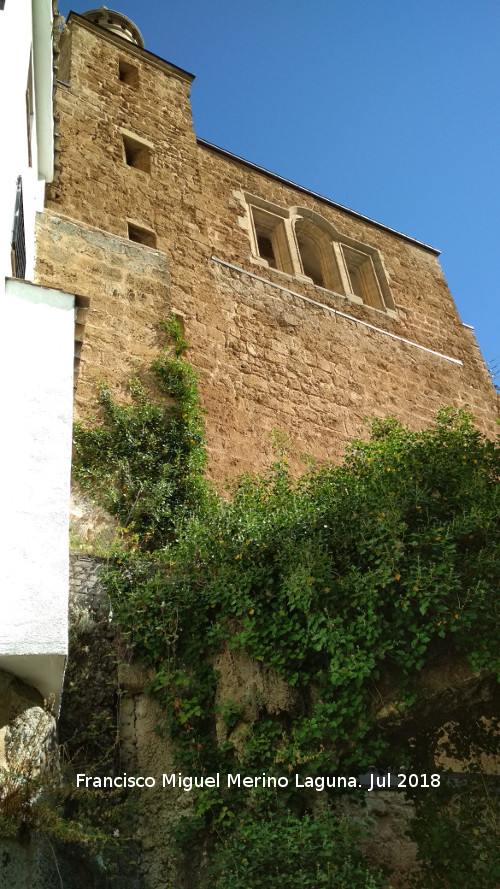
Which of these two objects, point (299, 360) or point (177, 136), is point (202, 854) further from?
point (177, 136)

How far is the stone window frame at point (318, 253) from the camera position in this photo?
13391mm

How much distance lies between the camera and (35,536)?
4.53 meters

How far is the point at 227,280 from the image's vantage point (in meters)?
11.6

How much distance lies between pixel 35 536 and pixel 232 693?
1.93 meters

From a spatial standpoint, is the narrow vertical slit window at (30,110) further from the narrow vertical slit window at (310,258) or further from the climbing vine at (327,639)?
the narrow vertical slit window at (310,258)

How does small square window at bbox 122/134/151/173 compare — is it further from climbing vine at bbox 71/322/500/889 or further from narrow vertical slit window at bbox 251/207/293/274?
climbing vine at bbox 71/322/500/889

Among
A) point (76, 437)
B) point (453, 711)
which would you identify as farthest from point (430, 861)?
point (76, 437)

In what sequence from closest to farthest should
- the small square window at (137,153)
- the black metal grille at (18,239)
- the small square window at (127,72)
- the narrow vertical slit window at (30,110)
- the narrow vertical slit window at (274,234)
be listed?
the black metal grille at (18,239), the narrow vertical slit window at (30,110), the small square window at (137,153), the small square window at (127,72), the narrow vertical slit window at (274,234)

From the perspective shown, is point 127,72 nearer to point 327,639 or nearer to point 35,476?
point 35,476

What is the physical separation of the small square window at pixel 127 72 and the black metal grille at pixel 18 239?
706 cm

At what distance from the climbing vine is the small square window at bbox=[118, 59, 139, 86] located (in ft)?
28.9

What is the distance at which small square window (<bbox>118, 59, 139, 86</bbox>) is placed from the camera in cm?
1265

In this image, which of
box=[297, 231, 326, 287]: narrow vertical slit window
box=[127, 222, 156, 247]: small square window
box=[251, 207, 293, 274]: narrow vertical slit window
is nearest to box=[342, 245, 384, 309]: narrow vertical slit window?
box=[297, 231, 326, 287]: narrow vertical slit window

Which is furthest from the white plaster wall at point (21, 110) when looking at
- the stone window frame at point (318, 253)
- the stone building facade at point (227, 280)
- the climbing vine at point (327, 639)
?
the stone window frame at point (318, 253)
